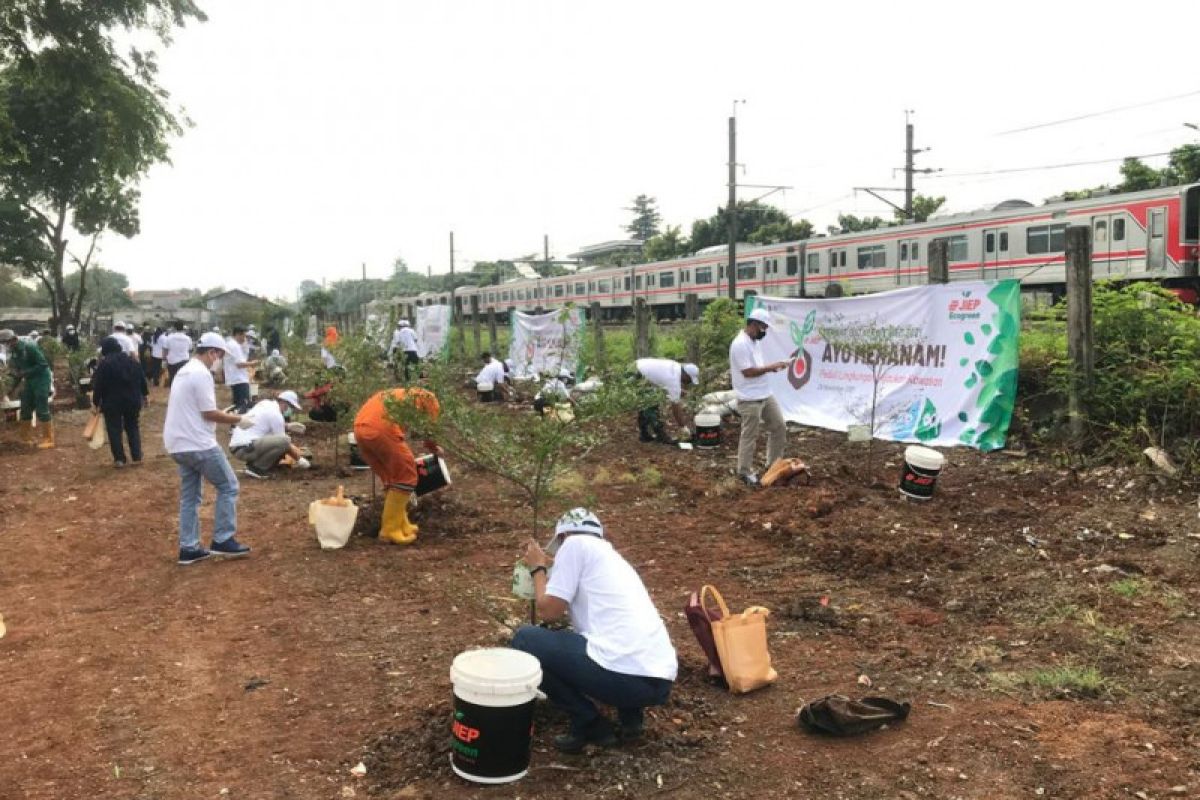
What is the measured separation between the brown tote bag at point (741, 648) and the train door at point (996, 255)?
16971 millimetres

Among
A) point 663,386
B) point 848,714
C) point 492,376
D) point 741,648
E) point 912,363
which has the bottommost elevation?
point 848,714

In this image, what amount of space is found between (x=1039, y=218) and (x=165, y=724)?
731 inches

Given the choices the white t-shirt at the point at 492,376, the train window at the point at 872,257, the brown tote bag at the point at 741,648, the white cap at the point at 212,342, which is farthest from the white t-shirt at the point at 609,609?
the train window at the point at 872,257

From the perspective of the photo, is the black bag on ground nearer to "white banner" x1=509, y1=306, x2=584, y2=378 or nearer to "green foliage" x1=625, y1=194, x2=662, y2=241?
"white banner" x1=509, y1=306, x2=584, y2=378

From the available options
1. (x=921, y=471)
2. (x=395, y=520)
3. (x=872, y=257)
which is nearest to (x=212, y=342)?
(x=395, y=520)

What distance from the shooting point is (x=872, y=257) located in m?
22.3

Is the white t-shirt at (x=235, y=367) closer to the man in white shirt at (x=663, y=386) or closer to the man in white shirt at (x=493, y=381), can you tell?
the man in white shirt at (x=493, y=381)

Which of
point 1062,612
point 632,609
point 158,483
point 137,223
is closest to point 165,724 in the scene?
point 632,609

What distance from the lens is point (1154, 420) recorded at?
715cm

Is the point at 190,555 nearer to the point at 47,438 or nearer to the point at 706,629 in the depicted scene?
the point at 706,629

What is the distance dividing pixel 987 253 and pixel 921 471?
14.3m

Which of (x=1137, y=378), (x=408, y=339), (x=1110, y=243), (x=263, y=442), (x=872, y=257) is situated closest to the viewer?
(x=1137, y=378)

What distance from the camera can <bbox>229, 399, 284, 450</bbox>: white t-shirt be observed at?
31.2 ft

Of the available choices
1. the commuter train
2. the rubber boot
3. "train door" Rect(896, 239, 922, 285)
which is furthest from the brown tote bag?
"train door" Rect(896, 239, 922, 285)
